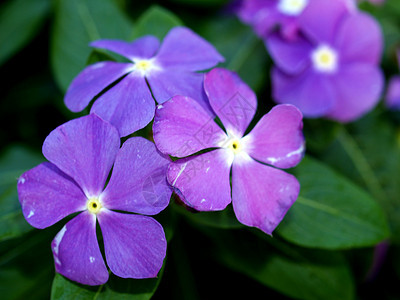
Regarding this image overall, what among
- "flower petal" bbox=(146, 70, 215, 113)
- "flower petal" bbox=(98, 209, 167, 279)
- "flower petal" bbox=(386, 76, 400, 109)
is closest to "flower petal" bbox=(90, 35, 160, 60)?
"flower petal" bbox=(146, 70, 215, 113)

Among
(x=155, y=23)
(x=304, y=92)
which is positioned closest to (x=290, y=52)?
(x=304, y=92)

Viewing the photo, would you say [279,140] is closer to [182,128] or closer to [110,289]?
[182,128]

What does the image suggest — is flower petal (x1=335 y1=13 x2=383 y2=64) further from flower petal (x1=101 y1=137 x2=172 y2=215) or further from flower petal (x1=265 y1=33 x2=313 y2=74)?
flower petal (x1=101 y1=137 x2=172 y2=215)

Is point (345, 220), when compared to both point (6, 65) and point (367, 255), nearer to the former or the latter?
point (367, 255)

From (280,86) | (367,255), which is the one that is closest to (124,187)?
(280,86)

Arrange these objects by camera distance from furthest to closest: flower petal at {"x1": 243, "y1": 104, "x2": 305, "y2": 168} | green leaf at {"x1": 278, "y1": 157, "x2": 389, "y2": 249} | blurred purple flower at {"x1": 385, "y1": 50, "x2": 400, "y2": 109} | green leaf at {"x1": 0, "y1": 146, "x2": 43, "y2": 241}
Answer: blurred purple flower at {"x1": 385, "y1": 50, "x2": 400, "y2": 109} < green leaf at {"x1": 278, "y1": 157, "x2": 389, "y2": 249} < green leaf at {"x1": 0, "y1": 146, "x2": 43, "y2": 241} < flower petal at {"x1": 243, "y1": 104, "x2": 305, "y2": 168}
